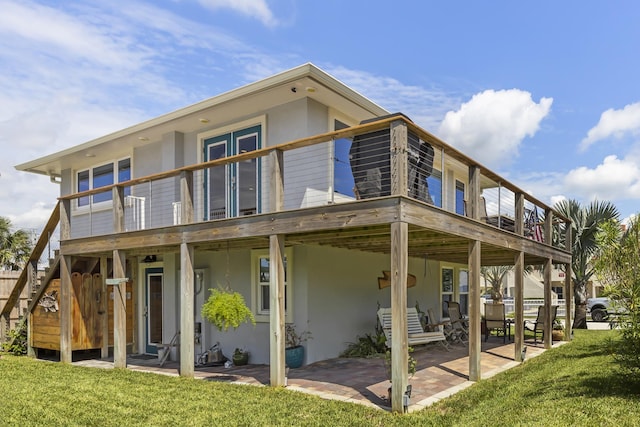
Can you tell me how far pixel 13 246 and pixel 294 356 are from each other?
2168cm

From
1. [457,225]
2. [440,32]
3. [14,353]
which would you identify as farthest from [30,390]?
[440,32]

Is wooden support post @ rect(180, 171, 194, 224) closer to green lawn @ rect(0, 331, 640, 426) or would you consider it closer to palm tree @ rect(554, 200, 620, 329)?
green lawn @ rect(0, 331, 640, 426)

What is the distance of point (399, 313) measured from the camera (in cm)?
625

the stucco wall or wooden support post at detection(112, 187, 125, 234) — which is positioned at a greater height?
wooden support post at detection(112, 187, 125, 234)

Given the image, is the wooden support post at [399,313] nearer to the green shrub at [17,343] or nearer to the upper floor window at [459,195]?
the green shrub at [17,343]

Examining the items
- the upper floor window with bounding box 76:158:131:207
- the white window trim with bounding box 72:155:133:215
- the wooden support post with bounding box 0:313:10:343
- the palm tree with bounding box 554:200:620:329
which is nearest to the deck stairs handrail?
the wooden support post with bounding box 0:313:10:343

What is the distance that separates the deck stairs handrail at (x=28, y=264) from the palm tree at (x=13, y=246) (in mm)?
12822

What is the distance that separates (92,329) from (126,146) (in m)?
4.81

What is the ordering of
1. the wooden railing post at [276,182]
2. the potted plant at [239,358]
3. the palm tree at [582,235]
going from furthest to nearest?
the palm tree at [582,235]
the potted plant at [239,358]
the wooden railing post at [276,182]

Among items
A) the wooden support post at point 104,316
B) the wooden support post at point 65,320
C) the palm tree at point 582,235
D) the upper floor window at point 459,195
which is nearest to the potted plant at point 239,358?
the wooden support post at point 104,316

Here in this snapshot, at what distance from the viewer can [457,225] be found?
7.75 meters

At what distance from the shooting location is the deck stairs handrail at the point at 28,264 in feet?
41.6

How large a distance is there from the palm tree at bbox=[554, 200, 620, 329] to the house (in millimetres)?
4679

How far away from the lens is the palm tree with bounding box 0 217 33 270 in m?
25.0
